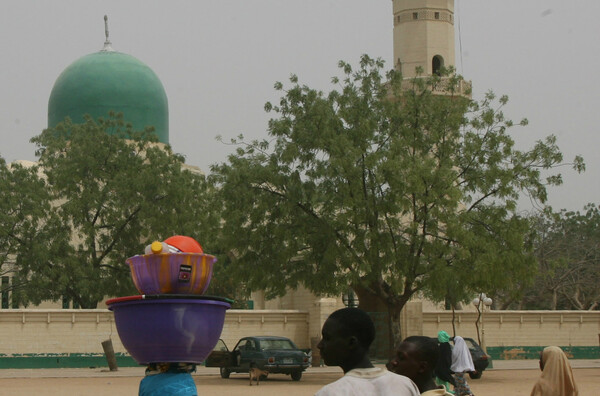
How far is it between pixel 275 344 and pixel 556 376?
1935 cm

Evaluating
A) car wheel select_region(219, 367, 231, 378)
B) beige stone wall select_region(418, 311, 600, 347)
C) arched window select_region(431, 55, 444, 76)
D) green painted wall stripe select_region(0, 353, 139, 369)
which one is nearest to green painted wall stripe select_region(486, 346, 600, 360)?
beige stone wall select_region(418, 311, 600, 347)

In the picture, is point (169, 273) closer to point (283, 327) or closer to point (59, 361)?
point (59, 361)

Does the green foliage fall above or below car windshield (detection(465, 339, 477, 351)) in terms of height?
above

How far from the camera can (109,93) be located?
46.8 metres

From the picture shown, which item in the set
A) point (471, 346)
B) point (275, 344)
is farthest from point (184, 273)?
point (471, 346)

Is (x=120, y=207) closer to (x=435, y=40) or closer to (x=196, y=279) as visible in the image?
(x=435, y=40)

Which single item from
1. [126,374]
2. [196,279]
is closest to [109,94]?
[126,374]

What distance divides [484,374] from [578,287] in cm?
2279

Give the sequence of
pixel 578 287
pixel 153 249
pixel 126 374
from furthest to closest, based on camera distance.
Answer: pixel 578 287 < pixel 126 374 < pixel 153 249

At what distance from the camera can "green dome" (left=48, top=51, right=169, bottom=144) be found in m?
46.7

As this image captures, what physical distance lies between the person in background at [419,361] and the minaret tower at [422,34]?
39.3 meters

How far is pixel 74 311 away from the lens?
113 feet

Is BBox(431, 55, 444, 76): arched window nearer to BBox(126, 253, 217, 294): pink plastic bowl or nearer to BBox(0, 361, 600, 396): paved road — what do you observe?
BBox(0, 361, 600, 396): paved road

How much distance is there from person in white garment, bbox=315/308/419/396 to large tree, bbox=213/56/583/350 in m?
21.3
